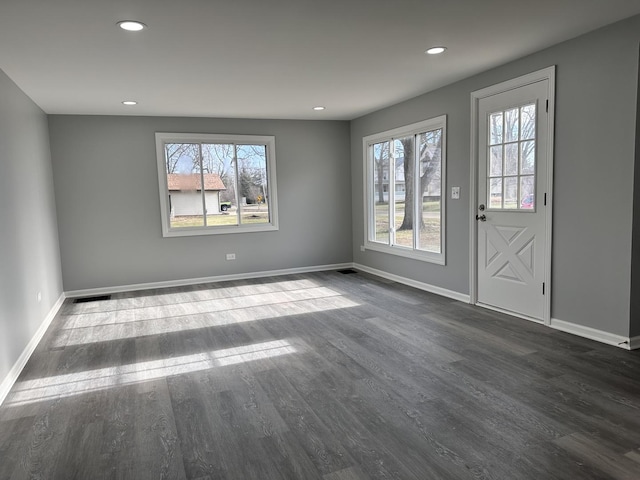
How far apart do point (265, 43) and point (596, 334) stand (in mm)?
3490

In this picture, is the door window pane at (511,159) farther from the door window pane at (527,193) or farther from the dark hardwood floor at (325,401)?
the dark hardwood floor at (325,401)

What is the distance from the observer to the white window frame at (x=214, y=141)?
619 cm

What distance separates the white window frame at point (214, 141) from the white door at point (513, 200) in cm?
332

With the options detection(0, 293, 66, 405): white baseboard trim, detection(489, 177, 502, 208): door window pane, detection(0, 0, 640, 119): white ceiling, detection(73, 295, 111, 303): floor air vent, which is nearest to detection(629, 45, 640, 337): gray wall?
detection(0, 0, 640, 119): white ceiling

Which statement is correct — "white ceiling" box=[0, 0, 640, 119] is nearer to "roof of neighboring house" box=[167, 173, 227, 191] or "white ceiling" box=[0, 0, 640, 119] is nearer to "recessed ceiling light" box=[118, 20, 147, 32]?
"recessed ceiling light" box=[118, 20, 147, 32]

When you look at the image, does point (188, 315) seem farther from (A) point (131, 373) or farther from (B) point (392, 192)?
(B) point (392, 192)

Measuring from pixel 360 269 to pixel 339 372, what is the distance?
4072mm

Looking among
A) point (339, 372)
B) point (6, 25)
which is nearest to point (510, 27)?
point (339, 372)

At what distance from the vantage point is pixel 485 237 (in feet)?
14.9

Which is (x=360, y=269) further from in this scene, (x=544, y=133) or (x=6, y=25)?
(x=6, y=25)

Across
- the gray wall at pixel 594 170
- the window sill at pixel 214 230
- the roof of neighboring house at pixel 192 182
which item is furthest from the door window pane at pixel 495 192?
the roof of neighboring house at pixel 192 182

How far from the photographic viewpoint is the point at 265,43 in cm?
329

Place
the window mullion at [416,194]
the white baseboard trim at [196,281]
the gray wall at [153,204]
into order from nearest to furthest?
the window mullion at [416,194] → the gray wall at [153,204] → the white baseboard trim at [196,281]

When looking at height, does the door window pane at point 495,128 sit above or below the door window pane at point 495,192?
above
